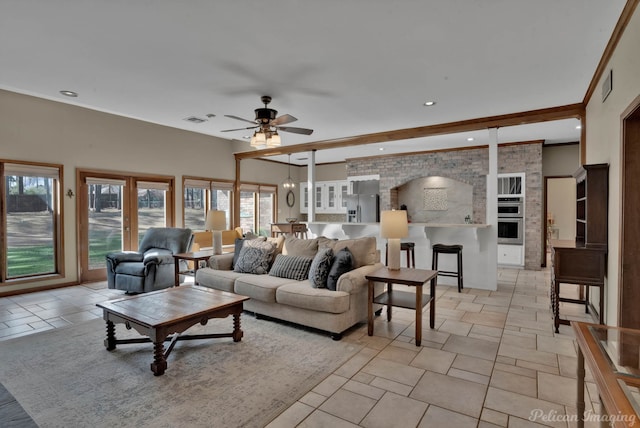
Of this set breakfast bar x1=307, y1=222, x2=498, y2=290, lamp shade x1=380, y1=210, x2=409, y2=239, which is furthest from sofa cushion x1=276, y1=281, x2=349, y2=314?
breakfast bar x1=307, y1=222, x2=498, y2=290

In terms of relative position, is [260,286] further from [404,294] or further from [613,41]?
[613,41]

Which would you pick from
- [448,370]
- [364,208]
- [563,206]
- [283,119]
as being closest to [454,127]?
[283,119]

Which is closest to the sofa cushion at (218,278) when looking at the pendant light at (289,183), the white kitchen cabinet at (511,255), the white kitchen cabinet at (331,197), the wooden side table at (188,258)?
the wooden side table at (188,258)

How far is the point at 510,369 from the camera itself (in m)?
2.67

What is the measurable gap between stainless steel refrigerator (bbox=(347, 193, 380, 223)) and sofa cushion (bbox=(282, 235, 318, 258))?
15.2 ft

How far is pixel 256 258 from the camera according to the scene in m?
4.21

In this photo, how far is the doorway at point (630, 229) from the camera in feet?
8.47

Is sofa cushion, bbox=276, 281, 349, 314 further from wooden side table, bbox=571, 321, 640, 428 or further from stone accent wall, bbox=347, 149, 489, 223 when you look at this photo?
stone accent wall, bbox=347, 149, 489, 223

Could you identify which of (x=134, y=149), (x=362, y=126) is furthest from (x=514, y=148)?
(x=134, y=149)

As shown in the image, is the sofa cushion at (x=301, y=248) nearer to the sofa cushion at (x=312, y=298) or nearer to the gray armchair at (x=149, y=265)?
the sofa cushion at (x=312, y=298)

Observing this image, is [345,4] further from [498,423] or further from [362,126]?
[362,126]

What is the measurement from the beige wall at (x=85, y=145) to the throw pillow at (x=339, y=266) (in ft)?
15.3

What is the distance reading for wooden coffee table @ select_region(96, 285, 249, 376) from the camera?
258cm

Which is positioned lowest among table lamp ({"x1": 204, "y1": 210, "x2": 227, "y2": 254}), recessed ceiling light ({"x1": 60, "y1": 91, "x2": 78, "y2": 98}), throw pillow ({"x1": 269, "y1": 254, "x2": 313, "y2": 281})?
throw pillow ({"x1": 269, "y1": 254, "x2": 313, "y2": 281})
